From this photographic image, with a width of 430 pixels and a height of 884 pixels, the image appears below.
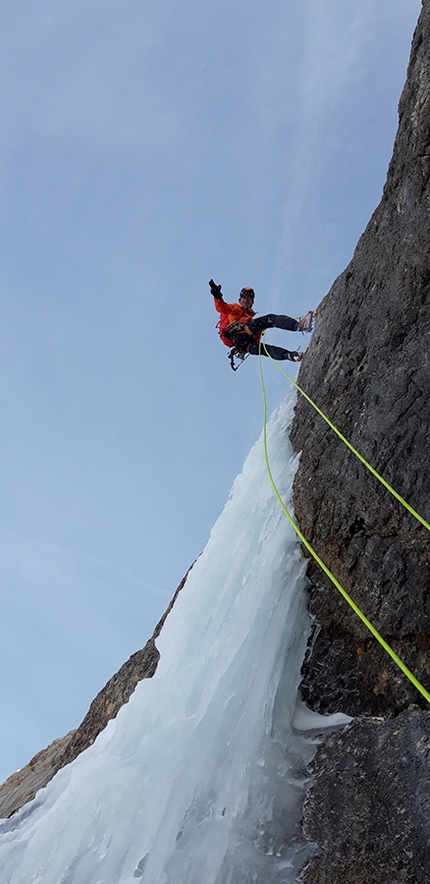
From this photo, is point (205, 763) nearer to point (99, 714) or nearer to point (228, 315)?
point (99, 714)

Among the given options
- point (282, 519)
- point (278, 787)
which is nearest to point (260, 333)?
point (282, 519)

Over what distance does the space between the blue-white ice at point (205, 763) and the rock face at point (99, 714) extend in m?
1.47

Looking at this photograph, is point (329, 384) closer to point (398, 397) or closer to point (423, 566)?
point (398, 397)

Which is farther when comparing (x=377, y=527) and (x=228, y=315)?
(x=228, y=315)

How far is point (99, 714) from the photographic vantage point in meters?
6.92

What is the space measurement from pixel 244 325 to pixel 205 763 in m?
5.23

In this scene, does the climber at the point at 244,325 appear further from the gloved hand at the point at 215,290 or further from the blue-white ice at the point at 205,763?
the blue-white ice at the point at 205,763

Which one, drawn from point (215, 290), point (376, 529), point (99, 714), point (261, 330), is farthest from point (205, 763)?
point (215, 290)

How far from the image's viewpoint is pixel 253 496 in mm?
6008

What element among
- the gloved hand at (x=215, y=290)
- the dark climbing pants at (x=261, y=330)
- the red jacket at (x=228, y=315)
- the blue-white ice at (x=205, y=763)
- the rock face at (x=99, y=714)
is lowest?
the blue-white ice at (x=205, y=763)

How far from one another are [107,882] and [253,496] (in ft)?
10.2

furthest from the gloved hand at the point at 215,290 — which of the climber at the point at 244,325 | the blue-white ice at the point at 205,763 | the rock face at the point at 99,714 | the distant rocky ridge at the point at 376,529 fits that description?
the blue-white ice at the point at 205,763

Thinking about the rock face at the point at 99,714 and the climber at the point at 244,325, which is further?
the climber at the point at 244,325

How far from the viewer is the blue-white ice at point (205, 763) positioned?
364 centimetres
